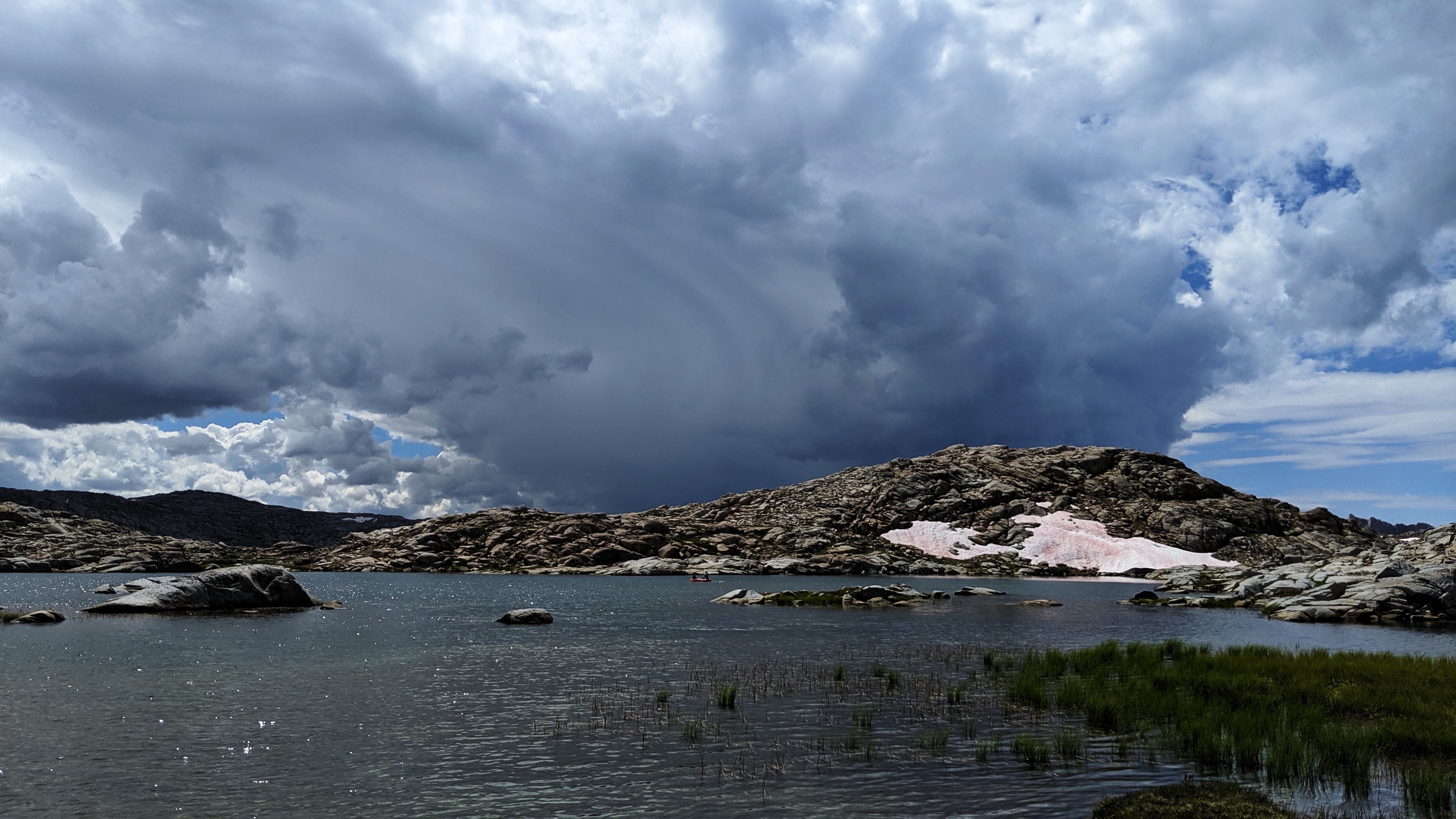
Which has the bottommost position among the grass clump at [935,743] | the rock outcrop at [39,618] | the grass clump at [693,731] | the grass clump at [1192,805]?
the rock outcrop at [39,618]

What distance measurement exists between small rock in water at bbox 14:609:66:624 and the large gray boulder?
7216mm

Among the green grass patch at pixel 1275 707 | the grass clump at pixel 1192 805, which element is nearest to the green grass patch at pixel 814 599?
the green grass patch at pixel 1275 707

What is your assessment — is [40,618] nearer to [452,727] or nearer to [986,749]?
[452,727]

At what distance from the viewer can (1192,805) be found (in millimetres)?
18281

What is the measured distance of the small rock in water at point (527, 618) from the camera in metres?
69.6

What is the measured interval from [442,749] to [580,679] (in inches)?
571

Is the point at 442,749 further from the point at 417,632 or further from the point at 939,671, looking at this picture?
the point at 417,632

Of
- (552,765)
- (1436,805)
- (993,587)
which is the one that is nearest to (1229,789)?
(1436,805)

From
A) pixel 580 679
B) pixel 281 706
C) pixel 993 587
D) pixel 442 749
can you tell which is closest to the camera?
pixel 442 749

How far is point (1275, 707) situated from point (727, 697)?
21.0 meters

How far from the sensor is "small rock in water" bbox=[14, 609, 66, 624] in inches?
2414

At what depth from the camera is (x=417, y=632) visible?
62.2m

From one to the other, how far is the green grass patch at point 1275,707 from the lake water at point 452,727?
10.4ft

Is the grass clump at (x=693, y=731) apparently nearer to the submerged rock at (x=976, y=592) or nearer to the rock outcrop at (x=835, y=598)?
the rock outcrop at (x=835, y=598)
